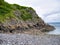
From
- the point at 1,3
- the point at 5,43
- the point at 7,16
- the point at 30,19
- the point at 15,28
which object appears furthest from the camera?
the point at 1,3

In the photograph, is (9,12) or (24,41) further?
(9,12)

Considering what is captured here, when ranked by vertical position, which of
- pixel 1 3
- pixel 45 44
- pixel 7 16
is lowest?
pixel 45 44

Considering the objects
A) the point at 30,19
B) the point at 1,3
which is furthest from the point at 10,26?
the point at 1,3

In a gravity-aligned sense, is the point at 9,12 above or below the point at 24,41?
above

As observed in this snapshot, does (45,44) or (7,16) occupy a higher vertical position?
(7,16)

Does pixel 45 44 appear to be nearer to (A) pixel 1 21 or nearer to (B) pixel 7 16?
(A) pixel 1 21

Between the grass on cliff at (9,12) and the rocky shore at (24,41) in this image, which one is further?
the grass on cliff at (9,12)

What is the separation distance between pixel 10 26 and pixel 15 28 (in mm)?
4253

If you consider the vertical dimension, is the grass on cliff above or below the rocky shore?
above

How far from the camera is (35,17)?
434ft

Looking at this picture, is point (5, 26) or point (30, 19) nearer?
point (5, 26)

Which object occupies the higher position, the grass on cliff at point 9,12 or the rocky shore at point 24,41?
the grass on cliff at point 9,12

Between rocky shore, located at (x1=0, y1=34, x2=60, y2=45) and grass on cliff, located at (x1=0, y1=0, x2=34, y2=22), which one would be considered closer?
rocky shore, located at (x1=0, y1=34, x2=60, y2=45)

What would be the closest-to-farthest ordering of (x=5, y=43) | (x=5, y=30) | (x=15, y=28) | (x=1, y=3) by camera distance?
(x=5, y=43)
(x=5, y=30)
(x=15, y=28)
(x=1, y=3)
